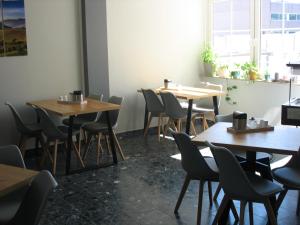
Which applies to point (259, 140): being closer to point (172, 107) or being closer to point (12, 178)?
point (12, 178)

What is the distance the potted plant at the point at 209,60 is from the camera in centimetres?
728

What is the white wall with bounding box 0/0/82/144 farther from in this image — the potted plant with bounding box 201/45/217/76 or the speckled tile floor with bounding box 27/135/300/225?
the potted plant with bounding box 201/45/217/76

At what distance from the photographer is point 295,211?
3.72 m

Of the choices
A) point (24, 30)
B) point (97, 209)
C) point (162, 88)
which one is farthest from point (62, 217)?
point (162, 88)

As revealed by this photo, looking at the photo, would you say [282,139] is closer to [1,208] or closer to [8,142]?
[1,208]

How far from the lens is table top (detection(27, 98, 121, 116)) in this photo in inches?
185

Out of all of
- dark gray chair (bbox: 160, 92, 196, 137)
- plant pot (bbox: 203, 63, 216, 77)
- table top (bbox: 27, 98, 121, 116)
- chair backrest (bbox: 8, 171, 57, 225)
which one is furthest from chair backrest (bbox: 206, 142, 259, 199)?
plant pot (bbox: 203, 63, 216, 77)

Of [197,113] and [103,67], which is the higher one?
[103,67]

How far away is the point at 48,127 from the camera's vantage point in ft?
16.0

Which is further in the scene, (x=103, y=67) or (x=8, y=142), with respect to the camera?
(x=103, y=67)

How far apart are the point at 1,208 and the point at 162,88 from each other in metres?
4.19

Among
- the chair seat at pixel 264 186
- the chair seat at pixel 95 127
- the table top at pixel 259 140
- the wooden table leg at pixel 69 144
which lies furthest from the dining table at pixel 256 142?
the chair seat at pixel 95 127

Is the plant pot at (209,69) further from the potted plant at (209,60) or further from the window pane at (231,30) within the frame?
the window pane at (231,30)

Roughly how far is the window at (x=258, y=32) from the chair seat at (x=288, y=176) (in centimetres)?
329
